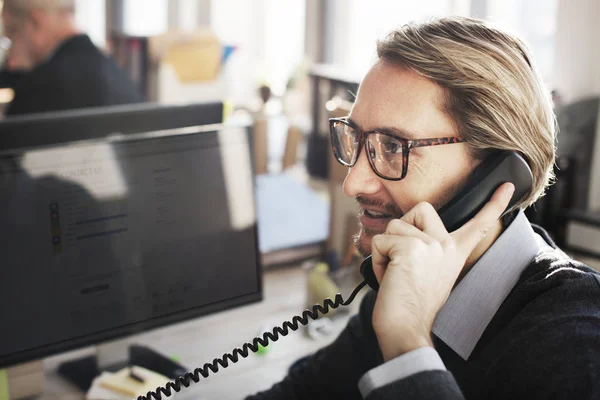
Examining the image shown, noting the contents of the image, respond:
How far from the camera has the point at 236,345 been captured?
62.4 inches

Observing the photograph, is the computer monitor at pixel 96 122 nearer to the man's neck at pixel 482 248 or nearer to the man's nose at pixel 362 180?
the man's nose at pixel 362 180

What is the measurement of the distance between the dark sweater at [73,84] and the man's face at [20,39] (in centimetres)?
31

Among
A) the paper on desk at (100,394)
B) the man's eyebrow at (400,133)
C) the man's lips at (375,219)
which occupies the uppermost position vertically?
the man's eyebrow at (400,133)

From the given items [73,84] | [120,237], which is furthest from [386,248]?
[73,84]

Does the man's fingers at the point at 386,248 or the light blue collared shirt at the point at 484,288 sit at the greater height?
the man's fingers at the point at 386,248

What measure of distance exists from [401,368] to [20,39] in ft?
9.20

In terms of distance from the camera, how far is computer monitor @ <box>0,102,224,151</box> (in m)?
1.47

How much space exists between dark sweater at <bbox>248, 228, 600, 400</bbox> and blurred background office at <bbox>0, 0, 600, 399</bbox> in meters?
0.43

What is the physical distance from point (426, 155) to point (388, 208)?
0.11 metres

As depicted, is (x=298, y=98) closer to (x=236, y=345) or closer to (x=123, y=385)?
(x=236, y=345)

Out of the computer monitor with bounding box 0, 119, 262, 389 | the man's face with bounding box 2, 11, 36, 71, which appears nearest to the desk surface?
the computer monitor with bounding box 0, 119, 262, 389

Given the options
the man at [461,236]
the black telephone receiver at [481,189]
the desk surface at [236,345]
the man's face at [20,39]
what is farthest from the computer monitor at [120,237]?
the man's face at [20,39]

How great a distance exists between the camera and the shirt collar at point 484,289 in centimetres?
102

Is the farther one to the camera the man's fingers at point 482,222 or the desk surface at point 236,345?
the desk surface at point 236,345
